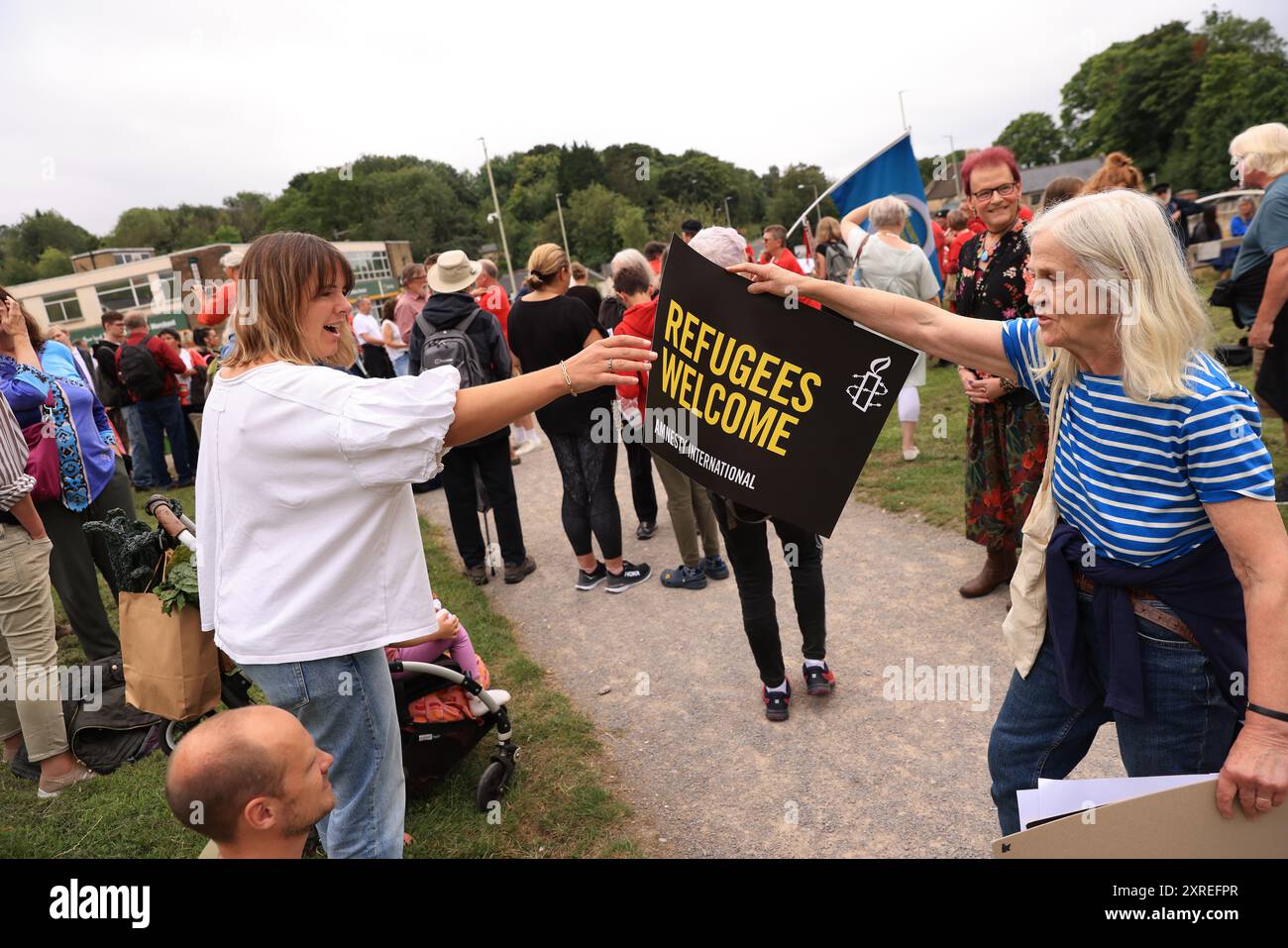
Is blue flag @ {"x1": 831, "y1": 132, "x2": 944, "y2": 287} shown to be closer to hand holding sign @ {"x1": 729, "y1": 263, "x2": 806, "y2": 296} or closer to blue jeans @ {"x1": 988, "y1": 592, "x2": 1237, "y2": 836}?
hand holding sign @ {"x1": 729, "y1": 263, "x2": 806, "y2": 296}

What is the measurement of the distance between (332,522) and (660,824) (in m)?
2.12

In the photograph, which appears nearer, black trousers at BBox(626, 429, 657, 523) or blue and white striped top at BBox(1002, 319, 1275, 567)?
blue and white striped top at BBox(1002, 319, 1275, 567)

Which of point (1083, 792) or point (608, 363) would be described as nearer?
point (1083, 792)

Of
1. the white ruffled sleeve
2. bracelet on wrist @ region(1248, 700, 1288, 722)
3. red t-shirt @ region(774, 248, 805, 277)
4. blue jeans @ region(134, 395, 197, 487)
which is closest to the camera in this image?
bracelet on wrist @ region(1248, 700, 1288, 722)

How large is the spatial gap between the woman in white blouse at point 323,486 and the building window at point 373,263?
7167 cm

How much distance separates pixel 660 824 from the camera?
3416mm

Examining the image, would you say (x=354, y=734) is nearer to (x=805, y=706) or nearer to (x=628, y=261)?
(x=805, y=706)

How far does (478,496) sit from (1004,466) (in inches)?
157

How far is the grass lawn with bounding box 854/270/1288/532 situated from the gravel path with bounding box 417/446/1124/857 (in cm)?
26

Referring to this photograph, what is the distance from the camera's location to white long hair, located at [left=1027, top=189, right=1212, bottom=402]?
1.77 meters

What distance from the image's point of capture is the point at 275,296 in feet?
7.07

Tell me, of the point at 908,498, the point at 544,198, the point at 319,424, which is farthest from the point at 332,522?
the point at 544,198

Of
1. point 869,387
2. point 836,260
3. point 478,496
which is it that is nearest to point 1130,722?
point 869,387

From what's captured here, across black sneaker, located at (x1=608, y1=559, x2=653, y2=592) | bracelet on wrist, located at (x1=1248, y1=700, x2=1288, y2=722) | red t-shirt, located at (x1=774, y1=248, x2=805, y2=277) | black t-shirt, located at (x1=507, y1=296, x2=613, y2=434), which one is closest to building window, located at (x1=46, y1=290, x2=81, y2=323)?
red t-shirt, located at (x1=774, y1=248, x2=805, y2=277)
